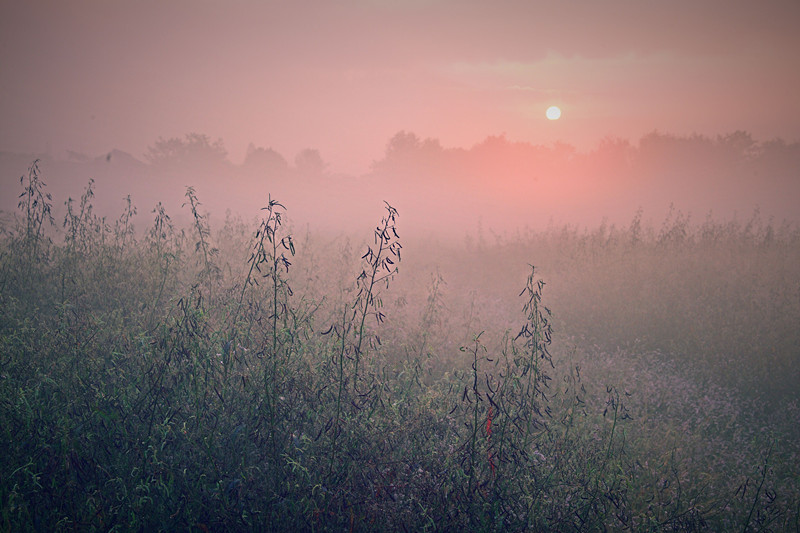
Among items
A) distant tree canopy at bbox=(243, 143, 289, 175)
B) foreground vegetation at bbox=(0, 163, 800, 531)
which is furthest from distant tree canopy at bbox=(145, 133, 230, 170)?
foreground vegetation at bbox=(0, 163, 800, 531)

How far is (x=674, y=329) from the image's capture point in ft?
27.0

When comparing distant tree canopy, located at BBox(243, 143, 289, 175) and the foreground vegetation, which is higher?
distant tree canopy, located at BBox(243, 143, 289, 175)

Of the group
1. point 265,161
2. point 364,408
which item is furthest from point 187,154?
point 364,408

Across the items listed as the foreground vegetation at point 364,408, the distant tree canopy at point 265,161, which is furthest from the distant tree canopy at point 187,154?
the foreground vegetation at point 364,408

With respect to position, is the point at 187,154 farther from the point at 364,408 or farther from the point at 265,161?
the point at 364,408

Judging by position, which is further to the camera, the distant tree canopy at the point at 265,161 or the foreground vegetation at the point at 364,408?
the distant tree canopy at the point at 265,161

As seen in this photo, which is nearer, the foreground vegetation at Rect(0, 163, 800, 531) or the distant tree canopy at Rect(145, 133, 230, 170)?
the foreground vegetation at Rect(0, 163, 800, 531)

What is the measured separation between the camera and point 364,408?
3908mm

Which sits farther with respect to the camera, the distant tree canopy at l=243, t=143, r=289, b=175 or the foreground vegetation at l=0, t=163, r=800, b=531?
the distant tree canopy at l=243, t=143, r=289, b=175

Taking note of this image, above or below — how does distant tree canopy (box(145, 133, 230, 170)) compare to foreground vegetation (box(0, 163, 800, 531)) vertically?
above

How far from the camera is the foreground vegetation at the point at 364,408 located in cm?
302

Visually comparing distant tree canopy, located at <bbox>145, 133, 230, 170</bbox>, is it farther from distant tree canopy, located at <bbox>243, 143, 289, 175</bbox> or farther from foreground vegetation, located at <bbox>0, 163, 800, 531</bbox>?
foreground vegetation, located at <bbox>0, 163, 800, 531</bbox>

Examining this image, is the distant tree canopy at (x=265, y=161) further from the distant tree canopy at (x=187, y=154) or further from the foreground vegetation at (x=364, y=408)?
the foreground vegetation at (x=364, y=408)

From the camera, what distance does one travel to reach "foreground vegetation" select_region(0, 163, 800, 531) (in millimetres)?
3016
